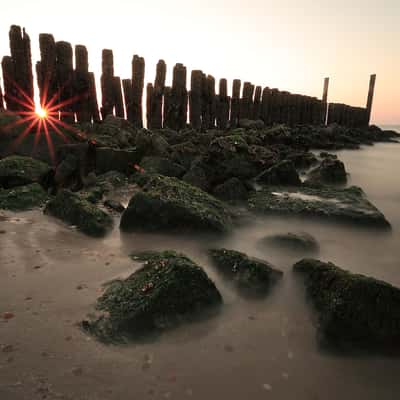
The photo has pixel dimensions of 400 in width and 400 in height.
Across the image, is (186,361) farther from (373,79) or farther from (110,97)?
(373,79)

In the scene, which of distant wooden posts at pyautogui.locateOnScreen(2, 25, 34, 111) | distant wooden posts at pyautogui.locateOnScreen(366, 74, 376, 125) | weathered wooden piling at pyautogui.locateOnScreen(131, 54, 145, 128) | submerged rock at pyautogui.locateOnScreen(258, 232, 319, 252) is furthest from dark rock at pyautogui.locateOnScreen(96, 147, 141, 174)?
distant wooden posts at pyautogui.locateOnScreen(366, 74, 376, 125)

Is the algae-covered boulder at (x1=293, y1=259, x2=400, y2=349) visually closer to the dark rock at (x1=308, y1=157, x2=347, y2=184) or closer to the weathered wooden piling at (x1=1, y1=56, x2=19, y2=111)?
the dark rock at (x1=308, y1=157, x2=347, y2=184)

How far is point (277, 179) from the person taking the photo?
17.3 feet

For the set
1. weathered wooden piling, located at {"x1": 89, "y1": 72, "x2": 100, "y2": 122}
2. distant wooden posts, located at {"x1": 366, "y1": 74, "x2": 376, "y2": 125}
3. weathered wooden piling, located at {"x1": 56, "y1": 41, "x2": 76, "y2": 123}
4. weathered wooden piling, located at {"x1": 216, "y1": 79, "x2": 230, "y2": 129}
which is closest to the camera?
weathered wooden piling, located at {"x1": 56, "y1": 41, "x2": 76, "y2": 123}

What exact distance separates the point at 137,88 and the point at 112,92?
783mm

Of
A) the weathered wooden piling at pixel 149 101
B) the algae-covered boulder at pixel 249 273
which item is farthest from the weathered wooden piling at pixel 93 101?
Result: the algae-covered boulder at pixel 249 273

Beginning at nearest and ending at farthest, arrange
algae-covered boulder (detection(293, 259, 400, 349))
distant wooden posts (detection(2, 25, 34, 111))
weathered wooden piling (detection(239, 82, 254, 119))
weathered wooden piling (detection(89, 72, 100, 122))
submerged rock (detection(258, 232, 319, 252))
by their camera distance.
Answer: algae-covered boulder (detection(293, 259, 400, 349))
submerged rock (detection(258, 232, 319, 252))
distant wooden posts (detection(2, 25, 34, 111))
weathered wooden piling (detection(89, 72, 100, 122))
weathered wooden piling (detection(239, 82, 254, 119))

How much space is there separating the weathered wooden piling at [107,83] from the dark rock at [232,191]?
582 centimetres

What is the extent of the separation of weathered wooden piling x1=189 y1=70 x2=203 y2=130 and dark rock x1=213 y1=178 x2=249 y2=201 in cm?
719

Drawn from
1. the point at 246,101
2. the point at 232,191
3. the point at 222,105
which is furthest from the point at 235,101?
the point at 232,191

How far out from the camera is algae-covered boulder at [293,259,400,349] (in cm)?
172

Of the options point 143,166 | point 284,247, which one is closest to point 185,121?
point 143,166

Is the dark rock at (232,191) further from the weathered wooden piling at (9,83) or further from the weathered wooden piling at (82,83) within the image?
the weathered wooden piling at (9,83)

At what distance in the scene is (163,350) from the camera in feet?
5.32
